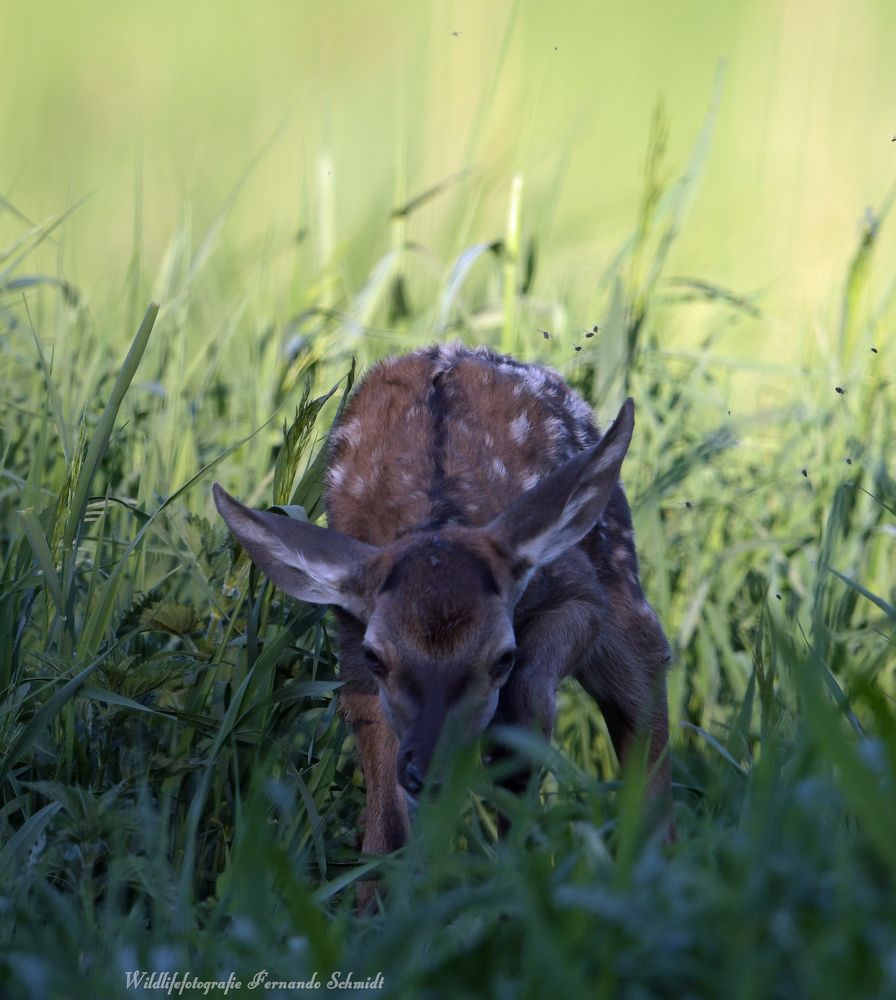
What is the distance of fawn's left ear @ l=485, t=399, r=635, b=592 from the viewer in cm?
342

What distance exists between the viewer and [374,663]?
3377mm

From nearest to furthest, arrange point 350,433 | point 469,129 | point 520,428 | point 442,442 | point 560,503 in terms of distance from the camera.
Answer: point 560,503, point 442,442, point 520,428, point 350,433, point 469,129

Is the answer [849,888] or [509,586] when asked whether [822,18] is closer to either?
[509,586]

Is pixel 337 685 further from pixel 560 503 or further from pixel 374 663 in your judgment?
pixel 560 503

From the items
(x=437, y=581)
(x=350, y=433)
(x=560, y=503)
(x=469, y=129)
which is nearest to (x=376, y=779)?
(x=437, y=581)

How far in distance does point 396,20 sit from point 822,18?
11.4 ft

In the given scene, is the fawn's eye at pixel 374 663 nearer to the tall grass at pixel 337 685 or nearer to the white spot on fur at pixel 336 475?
the tall grass at pixel 337 685

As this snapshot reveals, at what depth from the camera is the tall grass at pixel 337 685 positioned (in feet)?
6.48

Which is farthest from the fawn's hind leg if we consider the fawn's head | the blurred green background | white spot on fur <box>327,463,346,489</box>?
the blurred green background

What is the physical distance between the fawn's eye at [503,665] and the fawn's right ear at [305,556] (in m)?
0.35

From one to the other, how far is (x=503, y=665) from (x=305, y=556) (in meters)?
0.55

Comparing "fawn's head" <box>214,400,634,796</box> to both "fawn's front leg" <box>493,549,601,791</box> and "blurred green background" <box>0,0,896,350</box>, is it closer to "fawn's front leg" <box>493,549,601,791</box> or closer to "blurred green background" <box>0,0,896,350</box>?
"fawn's front leg" <box>493,549,601,791</box>

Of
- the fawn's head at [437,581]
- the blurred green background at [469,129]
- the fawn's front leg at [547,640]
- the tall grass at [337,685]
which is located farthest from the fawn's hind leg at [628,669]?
the blurred green background at [469,129]

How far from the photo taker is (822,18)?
7.92 m
